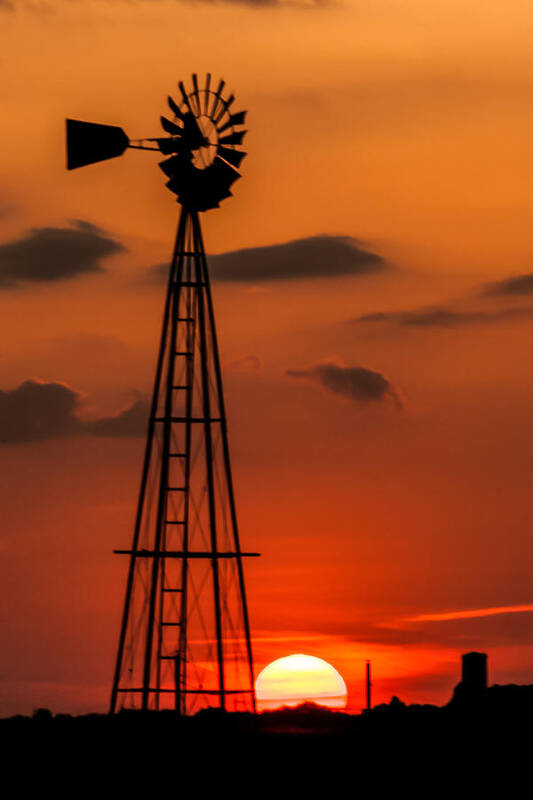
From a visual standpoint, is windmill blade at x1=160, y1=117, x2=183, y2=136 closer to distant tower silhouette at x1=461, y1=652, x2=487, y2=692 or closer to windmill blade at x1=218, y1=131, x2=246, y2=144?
windmill blade at x1=218, y1=131, x2=246, y2=144

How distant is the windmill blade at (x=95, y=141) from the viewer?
99.4 meters

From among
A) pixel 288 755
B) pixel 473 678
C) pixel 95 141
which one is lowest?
pixel 288 755

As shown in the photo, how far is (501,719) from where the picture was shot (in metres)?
97.1

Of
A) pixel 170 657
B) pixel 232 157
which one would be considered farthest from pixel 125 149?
pixel 170 657

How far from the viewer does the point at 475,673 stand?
9994 centimetres

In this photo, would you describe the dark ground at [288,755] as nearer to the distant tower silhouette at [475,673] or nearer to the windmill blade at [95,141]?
the distant tower silhouette at [475,673]

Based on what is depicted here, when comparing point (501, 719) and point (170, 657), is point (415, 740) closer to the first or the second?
point (501, 719)

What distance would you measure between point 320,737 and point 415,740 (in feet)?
10.5

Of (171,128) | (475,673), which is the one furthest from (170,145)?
(475,673)

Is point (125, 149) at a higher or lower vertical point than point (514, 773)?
higher

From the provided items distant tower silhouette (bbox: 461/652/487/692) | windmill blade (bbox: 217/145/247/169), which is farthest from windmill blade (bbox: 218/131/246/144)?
distant tower silhouette (bbox: 461/652/487/692)

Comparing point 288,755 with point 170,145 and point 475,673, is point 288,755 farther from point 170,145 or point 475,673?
point 170,145

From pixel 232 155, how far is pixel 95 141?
15.8ft

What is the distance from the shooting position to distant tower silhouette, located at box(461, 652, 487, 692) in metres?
99.8
